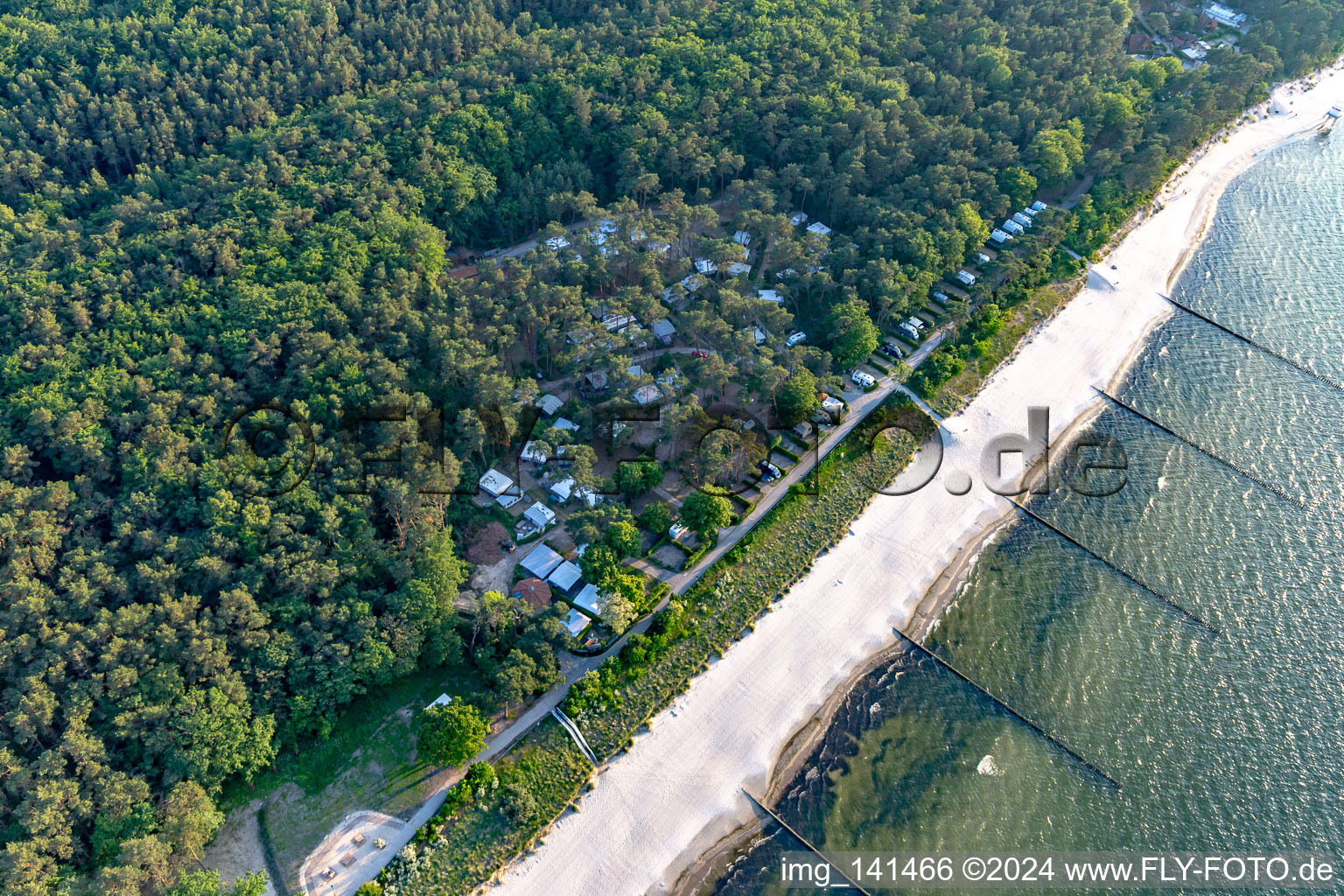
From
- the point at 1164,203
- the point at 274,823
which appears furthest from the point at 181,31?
the point at 1164,203

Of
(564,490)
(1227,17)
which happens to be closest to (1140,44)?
(1227,17)

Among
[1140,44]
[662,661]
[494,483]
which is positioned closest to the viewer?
[662,661]

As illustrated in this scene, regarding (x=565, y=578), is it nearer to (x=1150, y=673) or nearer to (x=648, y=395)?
(x=648, y=395)

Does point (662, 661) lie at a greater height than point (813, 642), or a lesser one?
greater

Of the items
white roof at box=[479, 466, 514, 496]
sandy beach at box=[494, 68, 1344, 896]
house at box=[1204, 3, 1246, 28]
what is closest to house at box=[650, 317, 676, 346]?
white roof at box=[479, 466, 514, 496]

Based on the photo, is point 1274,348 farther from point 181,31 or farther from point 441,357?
point 181,31

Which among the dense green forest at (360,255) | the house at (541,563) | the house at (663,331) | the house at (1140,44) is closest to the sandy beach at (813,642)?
the dense green forest at (360,255)

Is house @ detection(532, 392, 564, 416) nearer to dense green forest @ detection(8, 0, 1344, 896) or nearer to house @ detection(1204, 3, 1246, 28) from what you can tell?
dense green forest @ detection(8, 0, 1344, 896)
